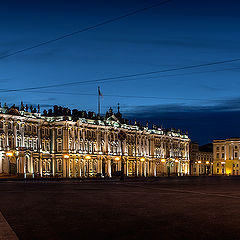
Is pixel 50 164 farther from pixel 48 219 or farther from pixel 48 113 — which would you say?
pixel 48 219

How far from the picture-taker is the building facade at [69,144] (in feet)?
305

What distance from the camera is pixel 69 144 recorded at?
10475 cm

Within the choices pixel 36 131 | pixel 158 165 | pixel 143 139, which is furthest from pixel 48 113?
pixel 158 165

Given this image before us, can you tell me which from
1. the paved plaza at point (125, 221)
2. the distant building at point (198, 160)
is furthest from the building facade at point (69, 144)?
the paved plaza at point (125, 221)

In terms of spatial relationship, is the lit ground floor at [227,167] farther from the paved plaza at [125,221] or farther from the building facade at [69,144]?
the paved plaza at [125,221]

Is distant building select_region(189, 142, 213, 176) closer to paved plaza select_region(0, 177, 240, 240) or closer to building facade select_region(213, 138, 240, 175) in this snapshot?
building facade select_region(213, 138, 240, 175)

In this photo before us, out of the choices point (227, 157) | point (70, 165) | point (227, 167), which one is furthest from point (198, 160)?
point (70, 165)

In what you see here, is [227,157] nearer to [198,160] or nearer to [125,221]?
[198,160]

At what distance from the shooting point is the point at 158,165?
443ft

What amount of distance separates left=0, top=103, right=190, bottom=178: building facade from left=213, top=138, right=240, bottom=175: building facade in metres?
32.1

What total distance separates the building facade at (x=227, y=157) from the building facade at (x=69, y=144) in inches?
1264

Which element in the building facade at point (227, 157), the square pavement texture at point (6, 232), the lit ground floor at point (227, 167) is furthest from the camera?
the building facade at point (227, 157)

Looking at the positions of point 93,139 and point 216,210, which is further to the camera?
point 93,139

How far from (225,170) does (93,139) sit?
2429 inches
